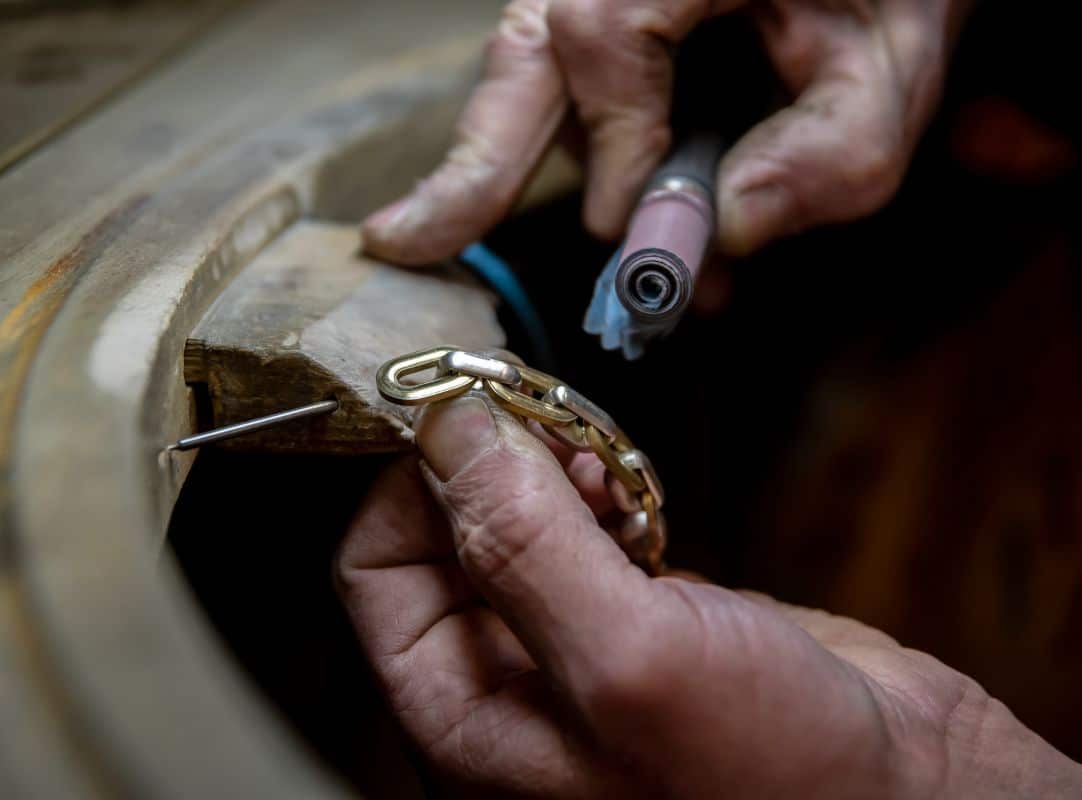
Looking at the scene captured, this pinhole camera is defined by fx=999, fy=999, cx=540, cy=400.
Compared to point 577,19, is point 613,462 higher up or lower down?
lower down

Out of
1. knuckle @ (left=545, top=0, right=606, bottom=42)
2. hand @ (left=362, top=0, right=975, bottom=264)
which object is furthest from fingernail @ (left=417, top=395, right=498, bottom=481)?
knuckle @ (left=545, top=0, right=606, bottom=42)

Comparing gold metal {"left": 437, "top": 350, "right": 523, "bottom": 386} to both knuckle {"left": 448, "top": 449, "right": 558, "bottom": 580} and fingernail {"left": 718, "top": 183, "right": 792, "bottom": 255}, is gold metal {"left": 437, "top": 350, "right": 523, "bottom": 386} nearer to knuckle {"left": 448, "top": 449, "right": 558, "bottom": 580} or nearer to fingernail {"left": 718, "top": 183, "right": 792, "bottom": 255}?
knuckle {"left": 448, "top": 449, "right": 558, "bottom": 580}

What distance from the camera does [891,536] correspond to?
1.45 metres

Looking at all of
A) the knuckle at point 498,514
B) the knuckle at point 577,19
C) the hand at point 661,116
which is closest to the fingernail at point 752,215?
the hand at point 661,116

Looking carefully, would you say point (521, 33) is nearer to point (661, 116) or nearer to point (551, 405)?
point (661, 116)

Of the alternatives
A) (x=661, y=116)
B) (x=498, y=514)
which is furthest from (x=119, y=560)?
(x=661, y=116)

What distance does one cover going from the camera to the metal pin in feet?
2.02

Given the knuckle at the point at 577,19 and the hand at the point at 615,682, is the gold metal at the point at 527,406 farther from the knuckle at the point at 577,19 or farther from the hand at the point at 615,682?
the knuckle at the point at 577,19

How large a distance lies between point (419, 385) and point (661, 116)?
0.45 m

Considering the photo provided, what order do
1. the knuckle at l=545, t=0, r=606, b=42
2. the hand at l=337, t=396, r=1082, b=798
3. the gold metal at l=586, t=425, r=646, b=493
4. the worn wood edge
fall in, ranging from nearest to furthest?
the worn wood edge, the hand at l=337, t=396, r=1082, b=798, the gold metal at l=586, t=425, r=646, b=493, the knuckle at l=545, t=0, r=606, b=42

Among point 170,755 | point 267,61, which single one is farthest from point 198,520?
point 267,61

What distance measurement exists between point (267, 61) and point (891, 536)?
1076 millimetres

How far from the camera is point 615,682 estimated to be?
502mm

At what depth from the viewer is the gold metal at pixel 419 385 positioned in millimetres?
576
